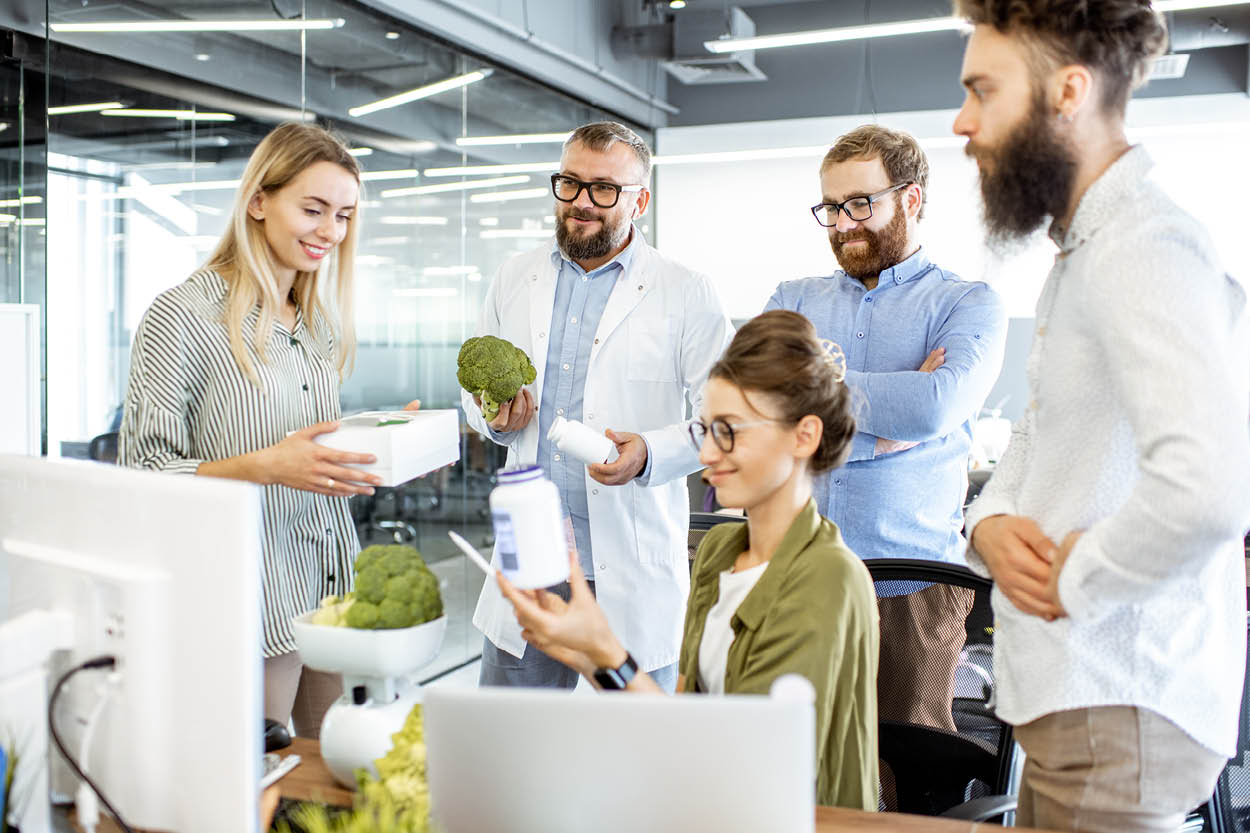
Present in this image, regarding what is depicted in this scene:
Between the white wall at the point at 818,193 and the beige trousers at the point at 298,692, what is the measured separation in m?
4.77

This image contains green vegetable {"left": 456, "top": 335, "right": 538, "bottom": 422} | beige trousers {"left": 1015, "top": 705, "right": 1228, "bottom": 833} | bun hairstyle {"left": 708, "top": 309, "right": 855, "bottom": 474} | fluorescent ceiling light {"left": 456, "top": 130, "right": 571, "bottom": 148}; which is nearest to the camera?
beige trousers {"left": 1015, "top": 705, "right": 1228, "bottom": 833}

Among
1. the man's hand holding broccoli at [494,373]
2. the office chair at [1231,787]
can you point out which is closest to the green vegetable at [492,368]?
the man's hand holding broccoli at [494,373]

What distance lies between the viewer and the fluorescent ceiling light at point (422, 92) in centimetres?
436

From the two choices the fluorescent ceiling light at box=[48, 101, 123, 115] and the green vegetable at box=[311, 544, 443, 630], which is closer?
the green vegetable at box=[311, 544, 443, 630]

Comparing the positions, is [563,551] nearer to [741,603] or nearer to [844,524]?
[741,603]

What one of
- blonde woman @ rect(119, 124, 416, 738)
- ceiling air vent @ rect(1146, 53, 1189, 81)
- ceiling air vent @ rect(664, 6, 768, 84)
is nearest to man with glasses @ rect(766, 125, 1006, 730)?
blonde woman @ rect(119, 124, 416, 738)

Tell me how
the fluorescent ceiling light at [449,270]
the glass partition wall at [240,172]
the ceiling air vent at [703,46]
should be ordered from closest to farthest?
the glass partition wall at [240,172]
the fluorescent ceiling light at [449,270]
the ceiling air vent at [703,46]

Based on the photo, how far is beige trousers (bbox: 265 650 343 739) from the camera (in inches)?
73.1

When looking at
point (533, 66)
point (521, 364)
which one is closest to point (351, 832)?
point (521, 364)

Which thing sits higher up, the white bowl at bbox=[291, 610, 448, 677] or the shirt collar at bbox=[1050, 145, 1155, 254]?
the shirt collar at bbox=[1050, 145, 1155, 254]

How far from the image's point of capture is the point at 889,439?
7.29 feet

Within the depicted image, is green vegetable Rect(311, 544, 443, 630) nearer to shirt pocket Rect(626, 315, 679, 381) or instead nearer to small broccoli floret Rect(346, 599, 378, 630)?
small broccoli floret Rect(346, 599, 378, 630)

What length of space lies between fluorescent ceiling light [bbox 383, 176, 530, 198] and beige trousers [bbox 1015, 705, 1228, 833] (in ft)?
12.4

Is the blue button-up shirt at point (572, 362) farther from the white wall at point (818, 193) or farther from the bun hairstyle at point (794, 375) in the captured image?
the white wall at point (818, 193)
